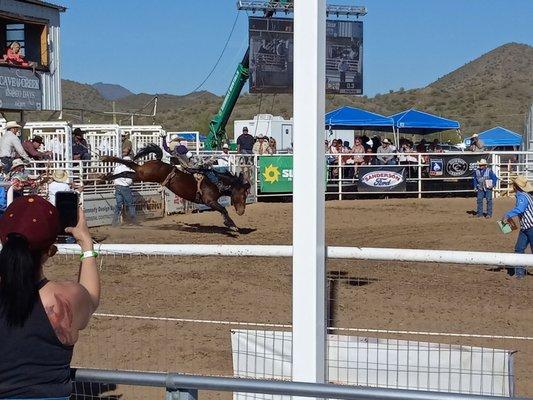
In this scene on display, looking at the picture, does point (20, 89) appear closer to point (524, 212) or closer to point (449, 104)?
point (524, 212)

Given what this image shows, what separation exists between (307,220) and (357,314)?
4.92 meters

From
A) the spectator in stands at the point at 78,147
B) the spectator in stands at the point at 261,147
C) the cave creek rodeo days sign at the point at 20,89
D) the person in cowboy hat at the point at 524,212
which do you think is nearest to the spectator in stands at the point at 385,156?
the spectator in stands at the point at 261,147

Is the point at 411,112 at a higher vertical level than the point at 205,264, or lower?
higher

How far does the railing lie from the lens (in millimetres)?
2951

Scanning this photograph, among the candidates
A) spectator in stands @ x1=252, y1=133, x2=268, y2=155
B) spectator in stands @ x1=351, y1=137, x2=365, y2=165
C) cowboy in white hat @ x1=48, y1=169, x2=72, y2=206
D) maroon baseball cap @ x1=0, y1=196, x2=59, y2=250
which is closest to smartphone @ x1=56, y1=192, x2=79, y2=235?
maroon baseball cap @ x1=0, y1=196, x2=59, y2=250

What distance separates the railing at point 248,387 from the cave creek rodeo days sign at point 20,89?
19961mm

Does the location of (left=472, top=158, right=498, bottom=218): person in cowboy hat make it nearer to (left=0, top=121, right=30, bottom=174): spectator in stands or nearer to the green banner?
the green banner

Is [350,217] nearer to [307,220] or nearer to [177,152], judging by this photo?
[177,152]

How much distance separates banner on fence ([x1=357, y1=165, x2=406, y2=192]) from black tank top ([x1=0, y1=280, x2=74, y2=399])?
887 inches

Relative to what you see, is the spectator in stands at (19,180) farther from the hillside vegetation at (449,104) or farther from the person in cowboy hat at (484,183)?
the hillside vegetation at (449,104)

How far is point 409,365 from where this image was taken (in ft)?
16.5

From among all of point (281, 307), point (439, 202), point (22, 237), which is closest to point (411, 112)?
point (439, 202)

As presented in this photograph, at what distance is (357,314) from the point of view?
8.80m

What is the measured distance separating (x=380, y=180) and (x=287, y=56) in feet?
35.7
